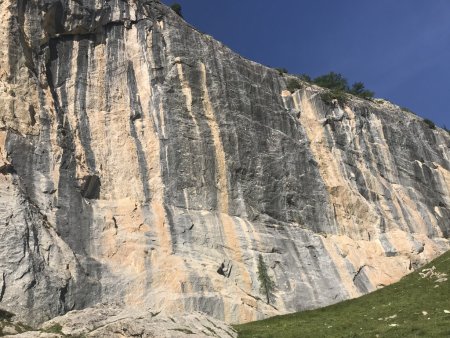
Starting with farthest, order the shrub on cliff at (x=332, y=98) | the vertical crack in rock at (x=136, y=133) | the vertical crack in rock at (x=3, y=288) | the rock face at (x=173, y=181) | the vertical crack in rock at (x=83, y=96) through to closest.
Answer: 1. the shrub on cliff at (x=332, y=98)
2. the vertical crack in rock at (x=83, y=96)
3. the vertical crack in rock at (x=136, y=133)
4. the rock face at (x=173, y=181)
5. the vertical crack in rock at (x=3, y=288)

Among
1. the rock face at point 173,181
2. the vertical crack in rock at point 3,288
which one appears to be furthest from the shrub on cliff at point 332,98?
the vertical crack in rock at point 3,288

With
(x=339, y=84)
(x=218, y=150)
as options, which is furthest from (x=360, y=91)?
(x=218, y=150)

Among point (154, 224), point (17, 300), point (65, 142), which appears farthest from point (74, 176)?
point (17, 300)

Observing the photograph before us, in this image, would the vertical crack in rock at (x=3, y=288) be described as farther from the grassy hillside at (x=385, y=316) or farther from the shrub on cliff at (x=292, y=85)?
the shrub on cliff at (x=292, y=85)

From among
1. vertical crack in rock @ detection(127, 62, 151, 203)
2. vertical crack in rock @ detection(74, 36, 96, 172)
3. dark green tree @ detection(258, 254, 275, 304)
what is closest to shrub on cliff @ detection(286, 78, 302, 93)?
vertical crack in rock @ detection(127, 62, 151, 203)

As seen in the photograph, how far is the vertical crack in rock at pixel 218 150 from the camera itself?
48594mm

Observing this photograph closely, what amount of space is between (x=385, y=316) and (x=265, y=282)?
9977 millimetres

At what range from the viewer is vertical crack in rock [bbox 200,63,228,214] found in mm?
48594

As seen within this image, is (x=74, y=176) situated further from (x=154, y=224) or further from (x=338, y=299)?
(x=338, y=299)

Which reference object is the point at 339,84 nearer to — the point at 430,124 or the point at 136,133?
the point at 430,124

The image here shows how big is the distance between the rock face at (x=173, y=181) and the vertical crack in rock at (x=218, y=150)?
0.60ft

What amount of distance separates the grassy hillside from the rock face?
8.71 ft

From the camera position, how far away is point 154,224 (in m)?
44.2

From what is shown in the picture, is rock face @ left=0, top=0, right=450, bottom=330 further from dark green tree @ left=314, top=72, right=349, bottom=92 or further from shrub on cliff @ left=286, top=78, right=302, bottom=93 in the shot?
dark green tree @ left=314, top=72, right=349, bottom=92
